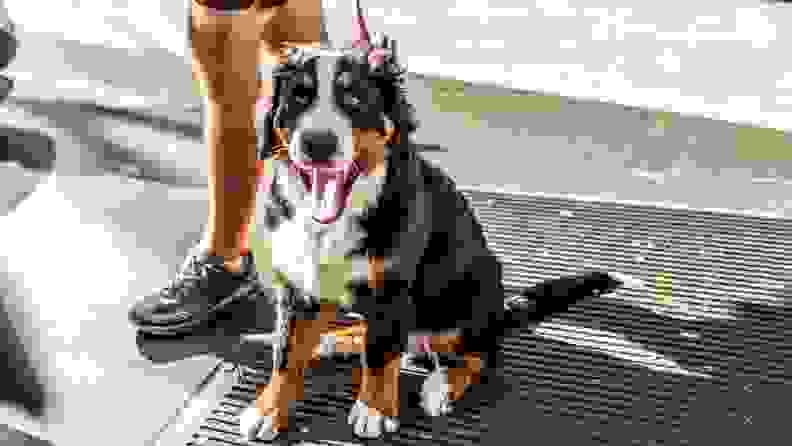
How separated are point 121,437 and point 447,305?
0.80 metres

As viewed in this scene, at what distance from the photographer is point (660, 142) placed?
334 centimetres

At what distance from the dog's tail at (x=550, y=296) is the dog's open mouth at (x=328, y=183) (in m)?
0.54

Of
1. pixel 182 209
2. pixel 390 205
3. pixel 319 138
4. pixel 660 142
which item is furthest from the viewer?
pixel 660 142

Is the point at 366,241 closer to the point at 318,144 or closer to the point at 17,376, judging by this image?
the point at 318,144

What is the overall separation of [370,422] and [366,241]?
444 mm

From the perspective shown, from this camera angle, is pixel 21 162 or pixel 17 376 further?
pixel 21 162

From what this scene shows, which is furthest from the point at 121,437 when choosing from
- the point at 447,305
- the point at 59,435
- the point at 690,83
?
the point at 690,83

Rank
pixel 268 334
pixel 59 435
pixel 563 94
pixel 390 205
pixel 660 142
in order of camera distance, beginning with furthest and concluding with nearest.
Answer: pixel 563 94 → pixel 660 142 → pixel 268 334 → pixel 59 435 → pixel 390 205

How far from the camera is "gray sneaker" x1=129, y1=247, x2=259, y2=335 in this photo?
2391 millimetres

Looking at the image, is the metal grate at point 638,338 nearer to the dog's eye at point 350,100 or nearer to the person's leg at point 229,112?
the person's leg at point 229,112

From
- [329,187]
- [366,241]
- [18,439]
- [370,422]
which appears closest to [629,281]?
[370,422]

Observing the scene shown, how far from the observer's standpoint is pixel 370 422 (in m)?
2.03

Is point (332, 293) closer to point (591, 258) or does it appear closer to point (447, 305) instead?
point (447, 305)

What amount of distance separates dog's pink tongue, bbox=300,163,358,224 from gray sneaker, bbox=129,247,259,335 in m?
0.71
